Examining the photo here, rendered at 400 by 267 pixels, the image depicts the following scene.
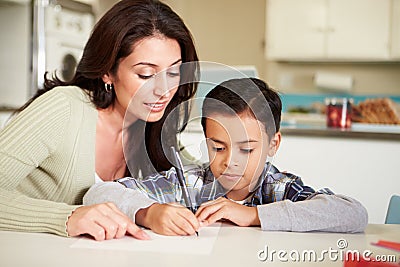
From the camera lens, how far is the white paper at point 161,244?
973 millimetres

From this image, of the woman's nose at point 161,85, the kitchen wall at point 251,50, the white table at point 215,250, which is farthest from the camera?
the kitchen wall at point 251,50

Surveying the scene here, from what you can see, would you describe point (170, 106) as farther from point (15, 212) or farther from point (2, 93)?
point (2, 93)

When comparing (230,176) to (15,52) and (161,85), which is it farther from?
(15,52)

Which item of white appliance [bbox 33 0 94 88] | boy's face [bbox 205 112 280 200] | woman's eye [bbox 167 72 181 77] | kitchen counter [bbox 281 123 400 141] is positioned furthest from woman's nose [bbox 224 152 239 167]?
white appliance [bbox 33 0 94 88]

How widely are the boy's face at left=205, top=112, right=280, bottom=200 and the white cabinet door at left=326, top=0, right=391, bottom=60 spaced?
3.39 m

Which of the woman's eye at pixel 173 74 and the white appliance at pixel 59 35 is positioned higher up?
the white appliance at pixel 59 35

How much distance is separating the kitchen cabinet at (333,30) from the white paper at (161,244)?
11.9 feet

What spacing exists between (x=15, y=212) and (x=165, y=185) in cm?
34

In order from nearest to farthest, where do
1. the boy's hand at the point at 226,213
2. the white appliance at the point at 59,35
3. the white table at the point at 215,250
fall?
the white table at the point at 215,250 → the boy's hand at the point at 226,213 → the white appliance at the point at 59,35

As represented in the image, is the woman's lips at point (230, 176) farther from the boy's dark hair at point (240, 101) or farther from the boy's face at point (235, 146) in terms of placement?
the boy's dark hair at point (240, 101)

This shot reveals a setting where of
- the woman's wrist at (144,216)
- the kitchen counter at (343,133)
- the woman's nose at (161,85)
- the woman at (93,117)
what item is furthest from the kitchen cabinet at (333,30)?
the woman's wrist at (144,216)

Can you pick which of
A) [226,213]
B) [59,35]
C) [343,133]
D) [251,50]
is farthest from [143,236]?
[251,50]

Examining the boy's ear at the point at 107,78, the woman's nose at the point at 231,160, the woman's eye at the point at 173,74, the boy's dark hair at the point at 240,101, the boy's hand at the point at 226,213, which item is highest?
the woman's eye at the point at 173,74

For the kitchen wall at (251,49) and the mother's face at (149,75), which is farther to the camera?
the kitchen wall at (251,49)
